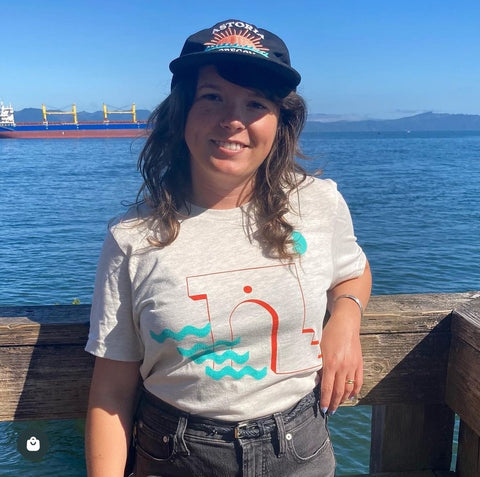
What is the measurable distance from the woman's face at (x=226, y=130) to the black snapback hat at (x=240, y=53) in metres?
0.06

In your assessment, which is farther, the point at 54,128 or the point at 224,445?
the point at 54,128

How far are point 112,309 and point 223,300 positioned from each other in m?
0.31

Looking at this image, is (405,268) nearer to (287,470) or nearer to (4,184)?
(287,470)

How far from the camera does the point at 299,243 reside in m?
1.74

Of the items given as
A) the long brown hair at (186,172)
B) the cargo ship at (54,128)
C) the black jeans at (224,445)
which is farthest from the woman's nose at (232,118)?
the cargo ship at (54,128)

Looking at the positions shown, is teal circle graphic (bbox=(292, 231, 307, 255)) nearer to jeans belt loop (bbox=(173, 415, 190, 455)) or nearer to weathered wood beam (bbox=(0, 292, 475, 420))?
weathered wood beam (bbox=(0, 292, 475, 420))

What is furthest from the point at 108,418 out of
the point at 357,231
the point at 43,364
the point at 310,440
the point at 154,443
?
the point at 357,231

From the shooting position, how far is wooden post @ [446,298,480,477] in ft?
6.06

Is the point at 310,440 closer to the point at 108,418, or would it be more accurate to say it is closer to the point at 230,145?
the point at 108,418

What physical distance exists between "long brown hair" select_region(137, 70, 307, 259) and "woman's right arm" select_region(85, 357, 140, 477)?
39 centimetres

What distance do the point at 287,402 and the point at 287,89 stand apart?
91 cm
